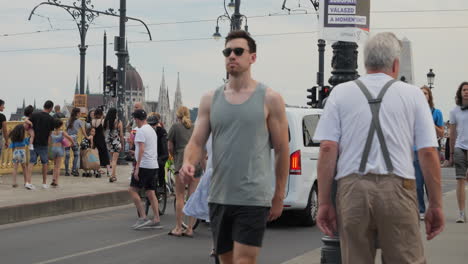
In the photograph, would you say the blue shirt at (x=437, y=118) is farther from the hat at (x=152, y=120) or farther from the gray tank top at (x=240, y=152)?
the gray tank top at (x=240, y=152)

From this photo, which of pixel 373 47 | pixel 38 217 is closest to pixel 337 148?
pixel 373 47

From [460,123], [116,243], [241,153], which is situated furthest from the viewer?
[460,123]

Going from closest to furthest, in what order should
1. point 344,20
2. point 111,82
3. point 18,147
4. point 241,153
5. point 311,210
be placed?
point 241,153
point 344,20
point 311,210
point 18,147
point 111,82

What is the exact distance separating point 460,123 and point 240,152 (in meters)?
6.76

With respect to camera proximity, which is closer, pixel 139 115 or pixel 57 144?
pixel 139 115

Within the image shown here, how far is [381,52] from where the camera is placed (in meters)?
4.47

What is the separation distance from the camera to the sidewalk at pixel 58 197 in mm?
13398

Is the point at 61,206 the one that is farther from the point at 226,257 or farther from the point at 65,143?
the point at 226,257

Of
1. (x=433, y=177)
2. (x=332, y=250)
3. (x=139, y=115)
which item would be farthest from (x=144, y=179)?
(x=433, y=177)

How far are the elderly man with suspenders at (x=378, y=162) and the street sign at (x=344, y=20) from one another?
283 cm

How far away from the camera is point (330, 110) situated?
4.43 metres

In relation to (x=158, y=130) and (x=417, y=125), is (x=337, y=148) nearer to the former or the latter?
(x=417, y=125)

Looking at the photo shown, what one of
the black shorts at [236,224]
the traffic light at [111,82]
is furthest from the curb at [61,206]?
the traffic light at [111,82]

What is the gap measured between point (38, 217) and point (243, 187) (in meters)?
9.39
